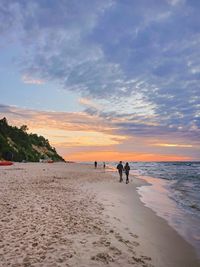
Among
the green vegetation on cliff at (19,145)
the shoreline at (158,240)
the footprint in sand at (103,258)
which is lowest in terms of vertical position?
the shoreline at (158,240)

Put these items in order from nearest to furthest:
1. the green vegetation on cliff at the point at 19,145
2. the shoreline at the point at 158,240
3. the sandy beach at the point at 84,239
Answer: the sandy beach at the point at 84,239 → the shoreline at the point at 158,240 → the green vegetation on cliff at the point at 19,145

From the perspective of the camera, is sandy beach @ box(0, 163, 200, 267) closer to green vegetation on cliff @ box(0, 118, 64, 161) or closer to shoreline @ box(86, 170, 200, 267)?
shoreline @ box(86, 170, 200, 267)

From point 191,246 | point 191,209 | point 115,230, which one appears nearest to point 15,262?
point 115,230

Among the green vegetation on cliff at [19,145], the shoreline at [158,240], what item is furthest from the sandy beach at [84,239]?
the green vegetation on cliff at [19,145]

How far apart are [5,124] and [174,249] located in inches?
4136

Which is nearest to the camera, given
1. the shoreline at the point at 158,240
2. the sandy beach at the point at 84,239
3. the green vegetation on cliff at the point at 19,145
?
the sandy beach at the point at 84,239

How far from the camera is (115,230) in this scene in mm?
10289

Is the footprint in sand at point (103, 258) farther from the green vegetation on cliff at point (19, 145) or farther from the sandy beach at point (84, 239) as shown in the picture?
the green vegetation on cliff at point (19, 145)

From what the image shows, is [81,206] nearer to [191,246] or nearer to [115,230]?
[115,230]

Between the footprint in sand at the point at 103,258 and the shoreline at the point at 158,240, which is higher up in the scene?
the footprint in sand at the point at 103,258

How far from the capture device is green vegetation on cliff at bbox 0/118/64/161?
78350 mm

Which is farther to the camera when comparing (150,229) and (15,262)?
(150,229)

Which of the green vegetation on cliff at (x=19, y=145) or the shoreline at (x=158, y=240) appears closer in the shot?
the shoreline at (x=158, y=240)

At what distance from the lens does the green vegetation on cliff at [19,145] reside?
78.3 meters
